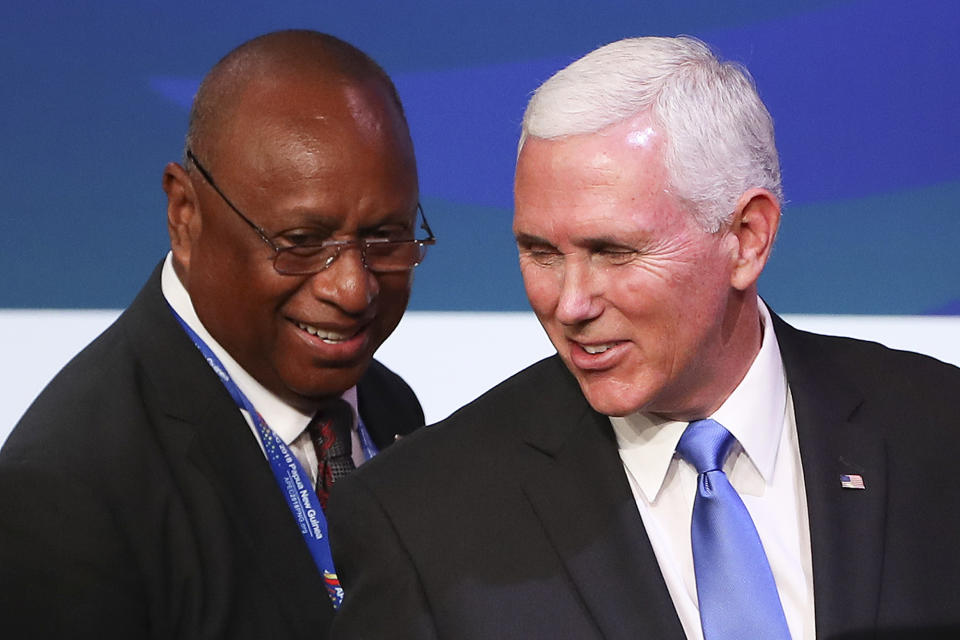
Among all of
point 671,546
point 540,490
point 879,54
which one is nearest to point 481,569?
point 540,490

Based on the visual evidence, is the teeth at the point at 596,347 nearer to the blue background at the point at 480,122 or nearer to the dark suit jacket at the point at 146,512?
the dark suit jacket at the point at 146,512

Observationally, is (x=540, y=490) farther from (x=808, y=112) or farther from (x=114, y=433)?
(x=808, y=112)

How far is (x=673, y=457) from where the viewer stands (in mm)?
2156

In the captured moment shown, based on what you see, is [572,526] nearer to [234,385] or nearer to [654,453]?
[654,453]

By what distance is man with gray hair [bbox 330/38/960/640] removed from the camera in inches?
76.9

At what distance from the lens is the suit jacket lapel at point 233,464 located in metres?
2.49

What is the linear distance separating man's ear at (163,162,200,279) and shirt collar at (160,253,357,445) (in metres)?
0.09

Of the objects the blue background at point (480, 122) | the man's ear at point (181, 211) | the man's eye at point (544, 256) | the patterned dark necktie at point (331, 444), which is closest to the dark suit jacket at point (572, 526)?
the man's eye at point (544, 256)

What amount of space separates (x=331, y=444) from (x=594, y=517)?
0.85m

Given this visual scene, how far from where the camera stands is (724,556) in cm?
207

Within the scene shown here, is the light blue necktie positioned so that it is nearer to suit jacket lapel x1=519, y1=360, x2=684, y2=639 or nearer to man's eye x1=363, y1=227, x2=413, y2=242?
suit jacket lapel x1=519, y1=360, x2=684, y2=639

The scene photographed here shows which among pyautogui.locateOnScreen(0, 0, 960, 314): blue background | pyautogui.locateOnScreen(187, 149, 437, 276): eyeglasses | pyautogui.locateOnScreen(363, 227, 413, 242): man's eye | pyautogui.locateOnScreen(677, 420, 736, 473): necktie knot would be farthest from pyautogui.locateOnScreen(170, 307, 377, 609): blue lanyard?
pyautogui.locateOnScreen(0, 0, 960, 314): blue background

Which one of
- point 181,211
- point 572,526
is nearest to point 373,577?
point 572,526

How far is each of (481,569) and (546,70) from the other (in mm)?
2003
